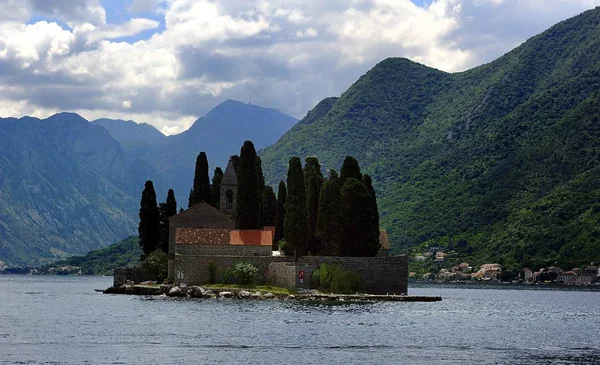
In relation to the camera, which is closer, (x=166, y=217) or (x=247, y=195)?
(x=247, y=195)

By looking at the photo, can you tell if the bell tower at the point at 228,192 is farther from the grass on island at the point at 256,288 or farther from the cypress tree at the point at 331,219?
the cypress tree at the point at 331,219

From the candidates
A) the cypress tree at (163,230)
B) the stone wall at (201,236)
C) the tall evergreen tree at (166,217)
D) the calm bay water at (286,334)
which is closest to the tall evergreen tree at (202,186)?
the tall evergreen tree at (166,217)

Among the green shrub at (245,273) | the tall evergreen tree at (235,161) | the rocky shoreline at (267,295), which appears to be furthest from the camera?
the tall evergreen tree at (235,161)

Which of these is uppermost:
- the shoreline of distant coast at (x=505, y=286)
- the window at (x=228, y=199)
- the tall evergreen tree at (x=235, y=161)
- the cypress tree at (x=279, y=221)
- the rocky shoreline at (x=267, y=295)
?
the tall evergreen tree at (x=235, y=161)

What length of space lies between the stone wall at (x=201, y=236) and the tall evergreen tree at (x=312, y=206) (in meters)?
8.14

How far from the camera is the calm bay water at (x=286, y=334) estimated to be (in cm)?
5019

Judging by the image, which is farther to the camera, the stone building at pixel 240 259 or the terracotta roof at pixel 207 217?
the terracotta roof at pixel 207 217

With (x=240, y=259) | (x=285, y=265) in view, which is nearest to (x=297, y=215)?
(x=285, y=265)

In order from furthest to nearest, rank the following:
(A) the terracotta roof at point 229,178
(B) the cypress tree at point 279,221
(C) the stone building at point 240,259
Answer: (A) the terracotta roof at point 229,178, (B) the cypress tree at point 279,221, (C) the stone building at point 240,259

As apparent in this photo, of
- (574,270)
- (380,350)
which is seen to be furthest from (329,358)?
(574,270)

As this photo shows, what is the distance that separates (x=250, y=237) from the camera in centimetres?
9769

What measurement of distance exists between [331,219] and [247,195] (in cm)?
1204

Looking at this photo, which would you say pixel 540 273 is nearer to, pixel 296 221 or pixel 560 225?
pixel 560 225

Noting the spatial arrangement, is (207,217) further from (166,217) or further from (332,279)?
(166,217)
